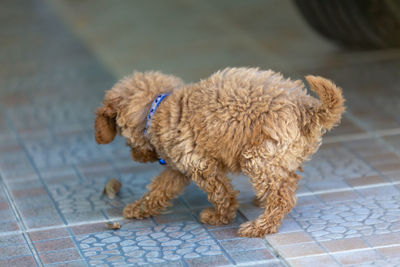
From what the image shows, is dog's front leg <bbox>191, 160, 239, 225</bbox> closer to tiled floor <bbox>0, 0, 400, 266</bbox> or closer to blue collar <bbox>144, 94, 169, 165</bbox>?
tiled floor <bbox>0, 0, 400, 266</bbox>

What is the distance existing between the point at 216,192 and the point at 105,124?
961mm

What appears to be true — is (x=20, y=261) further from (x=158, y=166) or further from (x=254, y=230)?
(x=158, y=166)

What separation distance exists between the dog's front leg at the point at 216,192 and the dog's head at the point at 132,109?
19.7 inches

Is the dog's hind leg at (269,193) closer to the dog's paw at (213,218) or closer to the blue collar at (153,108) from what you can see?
the dog's paw at (213,218)

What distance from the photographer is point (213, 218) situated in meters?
4.96

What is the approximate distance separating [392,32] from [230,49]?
2050 millimetres

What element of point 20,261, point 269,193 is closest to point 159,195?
point 269,193

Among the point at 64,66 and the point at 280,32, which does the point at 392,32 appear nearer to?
the point at 280,32

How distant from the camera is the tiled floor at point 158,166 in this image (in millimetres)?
4637

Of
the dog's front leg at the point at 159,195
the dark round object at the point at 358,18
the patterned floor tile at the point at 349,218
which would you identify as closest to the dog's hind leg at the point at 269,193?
the patterned floor tile at the point at 349,218

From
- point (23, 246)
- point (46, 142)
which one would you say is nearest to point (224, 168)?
point (23, 246)

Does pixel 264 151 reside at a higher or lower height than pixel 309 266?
higher

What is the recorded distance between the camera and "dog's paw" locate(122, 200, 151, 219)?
5.12 m

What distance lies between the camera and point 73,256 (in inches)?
181
